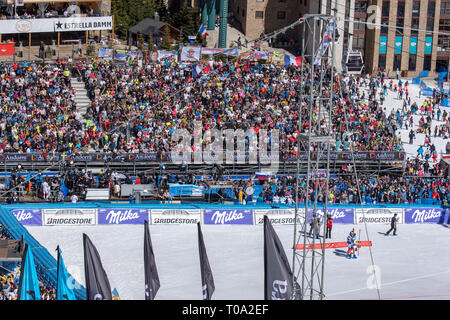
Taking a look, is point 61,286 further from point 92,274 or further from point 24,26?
point 24,26

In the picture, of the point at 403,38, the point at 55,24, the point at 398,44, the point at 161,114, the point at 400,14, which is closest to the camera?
the point at 161,114

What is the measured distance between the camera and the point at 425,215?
131ft

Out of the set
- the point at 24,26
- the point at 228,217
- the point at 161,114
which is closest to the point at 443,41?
the point at 161,114

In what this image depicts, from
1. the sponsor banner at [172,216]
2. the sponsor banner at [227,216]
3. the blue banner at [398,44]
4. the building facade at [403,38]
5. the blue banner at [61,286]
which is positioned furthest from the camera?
the blue banner at [398,44]

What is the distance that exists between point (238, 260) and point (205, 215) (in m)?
5.14

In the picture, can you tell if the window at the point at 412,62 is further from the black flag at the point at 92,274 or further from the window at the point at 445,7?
the black flag at the point at 92,274

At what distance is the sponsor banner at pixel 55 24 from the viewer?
5525cm

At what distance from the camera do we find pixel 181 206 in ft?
125

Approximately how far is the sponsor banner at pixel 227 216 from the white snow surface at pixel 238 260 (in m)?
0.34

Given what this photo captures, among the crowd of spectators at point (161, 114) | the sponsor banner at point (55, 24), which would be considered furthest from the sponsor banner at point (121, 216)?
the sponsor banner at point (55, 24)

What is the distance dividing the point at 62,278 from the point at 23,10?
40744mm

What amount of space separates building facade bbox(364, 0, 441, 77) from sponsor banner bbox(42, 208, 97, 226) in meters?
33.6

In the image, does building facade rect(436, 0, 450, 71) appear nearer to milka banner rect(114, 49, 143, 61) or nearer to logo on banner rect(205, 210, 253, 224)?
milka banner rect(114, 49, 143, 61)

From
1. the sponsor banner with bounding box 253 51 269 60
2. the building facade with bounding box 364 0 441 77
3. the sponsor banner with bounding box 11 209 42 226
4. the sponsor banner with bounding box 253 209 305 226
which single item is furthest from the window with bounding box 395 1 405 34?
the sponsor banner with bounding box 11 209 42 226
